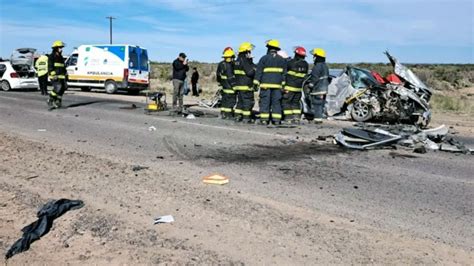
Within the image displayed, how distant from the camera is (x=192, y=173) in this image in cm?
673

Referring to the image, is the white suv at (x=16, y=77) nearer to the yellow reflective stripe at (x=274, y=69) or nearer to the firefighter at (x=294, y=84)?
the yellow reflective stripe at (x=274, y=69)

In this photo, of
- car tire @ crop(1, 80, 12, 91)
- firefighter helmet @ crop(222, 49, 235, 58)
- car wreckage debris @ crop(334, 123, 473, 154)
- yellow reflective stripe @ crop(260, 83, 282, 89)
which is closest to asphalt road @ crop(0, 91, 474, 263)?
car wreckage debris @ crop(334, 123, 473, 154)

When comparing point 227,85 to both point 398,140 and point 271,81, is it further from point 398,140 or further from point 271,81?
point 398,140

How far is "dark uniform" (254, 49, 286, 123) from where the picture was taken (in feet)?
39.8

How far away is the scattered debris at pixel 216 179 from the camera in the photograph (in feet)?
20.4

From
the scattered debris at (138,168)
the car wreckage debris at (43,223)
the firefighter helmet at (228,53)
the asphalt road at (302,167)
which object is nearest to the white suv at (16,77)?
the asphalt road at (302,167)

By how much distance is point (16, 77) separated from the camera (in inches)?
931

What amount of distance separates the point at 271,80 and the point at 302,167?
5119 millimetres

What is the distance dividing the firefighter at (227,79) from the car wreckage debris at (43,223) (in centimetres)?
812

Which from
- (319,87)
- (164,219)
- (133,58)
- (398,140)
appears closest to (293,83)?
(319,87)

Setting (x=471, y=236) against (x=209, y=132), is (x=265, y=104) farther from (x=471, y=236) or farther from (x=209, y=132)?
(x=471, y=236)

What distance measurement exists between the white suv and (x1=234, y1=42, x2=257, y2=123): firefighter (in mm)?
15061

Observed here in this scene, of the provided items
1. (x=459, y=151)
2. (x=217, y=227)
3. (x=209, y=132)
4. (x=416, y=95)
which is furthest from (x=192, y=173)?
(x=416, y=95)

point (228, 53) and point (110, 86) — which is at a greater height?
point (228, 53)
